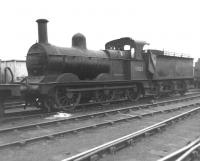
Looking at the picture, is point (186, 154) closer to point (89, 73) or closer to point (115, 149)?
point (115, 149)

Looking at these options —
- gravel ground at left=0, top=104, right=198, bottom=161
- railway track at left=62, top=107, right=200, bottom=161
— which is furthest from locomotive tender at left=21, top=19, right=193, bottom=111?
railway track at left=62, top=107, right=200, bottom=161

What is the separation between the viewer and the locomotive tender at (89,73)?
34.1 feet

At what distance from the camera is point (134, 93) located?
1437cm

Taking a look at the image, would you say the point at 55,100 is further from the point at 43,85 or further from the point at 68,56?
the point at 68,56

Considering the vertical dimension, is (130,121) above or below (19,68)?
below

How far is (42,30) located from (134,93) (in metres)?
6.12

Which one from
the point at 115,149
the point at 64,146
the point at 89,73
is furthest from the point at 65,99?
the point at 115,149

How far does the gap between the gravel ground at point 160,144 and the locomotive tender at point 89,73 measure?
177 inches

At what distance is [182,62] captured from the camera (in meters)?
18.4

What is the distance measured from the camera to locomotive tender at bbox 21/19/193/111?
10.4m

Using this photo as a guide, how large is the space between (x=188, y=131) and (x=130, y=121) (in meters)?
1.99

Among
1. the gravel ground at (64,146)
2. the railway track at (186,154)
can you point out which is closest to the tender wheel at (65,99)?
the gravel ground at (64,146)

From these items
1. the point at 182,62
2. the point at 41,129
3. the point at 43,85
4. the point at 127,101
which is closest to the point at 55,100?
the point at 43,85

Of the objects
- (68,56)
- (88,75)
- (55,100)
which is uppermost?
(68,56)
